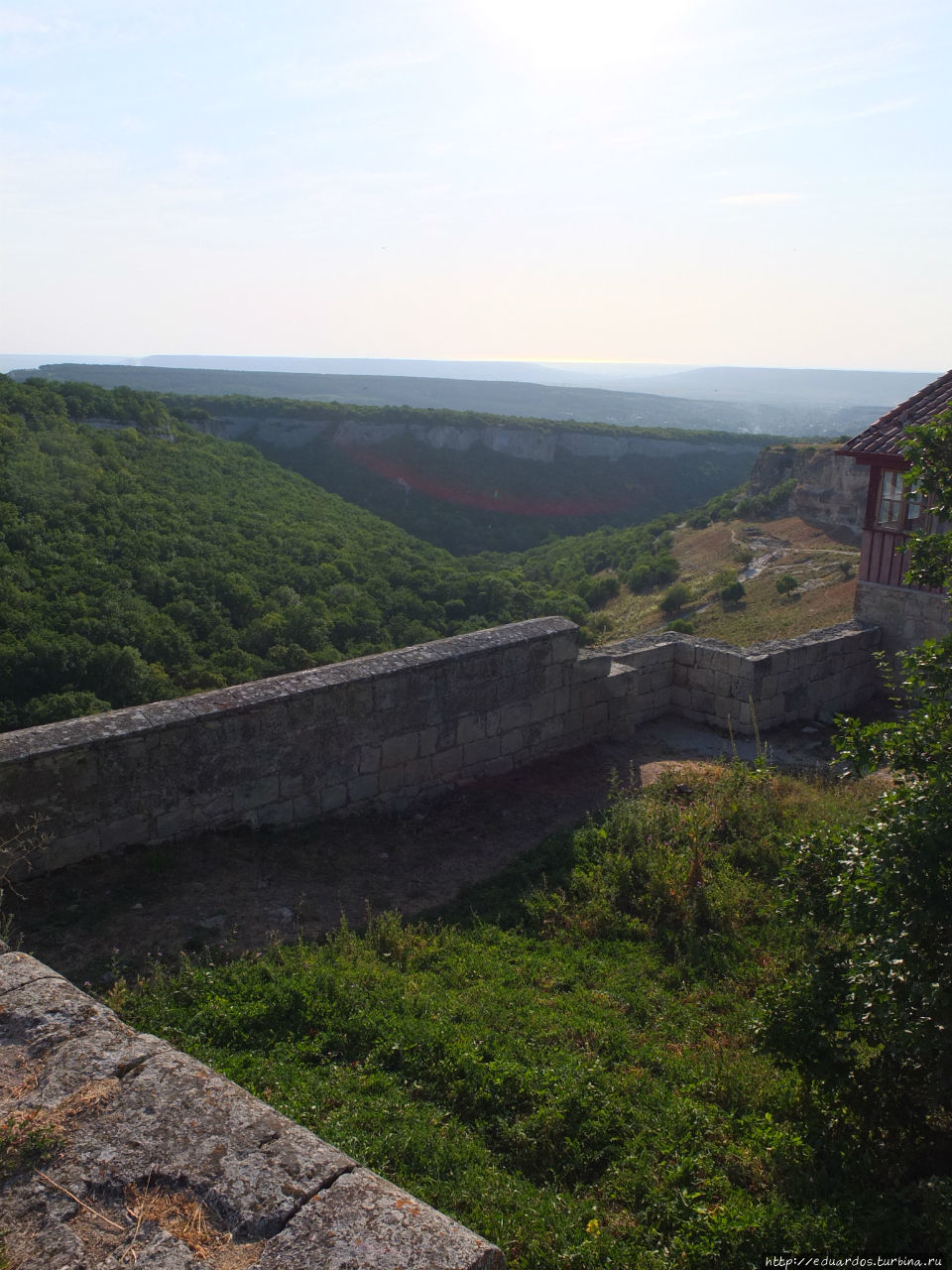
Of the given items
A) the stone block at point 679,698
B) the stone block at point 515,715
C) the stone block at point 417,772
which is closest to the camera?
the stone block at point 417,772

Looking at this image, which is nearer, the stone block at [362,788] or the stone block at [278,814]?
the stone block at [278,814]

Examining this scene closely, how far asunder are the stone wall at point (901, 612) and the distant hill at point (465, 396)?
110084 mm

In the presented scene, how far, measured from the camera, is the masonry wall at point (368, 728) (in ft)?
17.9

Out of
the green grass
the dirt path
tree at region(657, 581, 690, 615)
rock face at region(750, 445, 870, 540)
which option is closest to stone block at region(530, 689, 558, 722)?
the dirt path

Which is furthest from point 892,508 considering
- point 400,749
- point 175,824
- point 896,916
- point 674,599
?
point 674,599

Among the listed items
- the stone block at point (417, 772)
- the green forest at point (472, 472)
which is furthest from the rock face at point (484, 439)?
the stone block at point (417, 772)

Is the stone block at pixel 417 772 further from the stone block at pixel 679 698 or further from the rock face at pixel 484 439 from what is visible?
the rock face at pixel 484 439

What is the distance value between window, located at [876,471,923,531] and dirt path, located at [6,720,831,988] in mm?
5451

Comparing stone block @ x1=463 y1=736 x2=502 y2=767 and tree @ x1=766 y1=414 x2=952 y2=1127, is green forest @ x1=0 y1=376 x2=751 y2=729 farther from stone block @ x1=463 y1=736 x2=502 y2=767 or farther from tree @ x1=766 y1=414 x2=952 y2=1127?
tree @ x1=766 y1=414 x2=952 y2=1127

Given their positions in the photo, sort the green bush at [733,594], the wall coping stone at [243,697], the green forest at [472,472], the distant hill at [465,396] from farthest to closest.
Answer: the distant hill at [465,396] < the green forest at [472,472] < the green bush at [733,594] < the wall coping stone at [243,697]

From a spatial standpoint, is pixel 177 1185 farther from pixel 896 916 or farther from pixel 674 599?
pixel 674 599

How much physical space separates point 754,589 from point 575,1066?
25.0 metres

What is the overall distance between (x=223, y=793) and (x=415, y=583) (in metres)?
24.1

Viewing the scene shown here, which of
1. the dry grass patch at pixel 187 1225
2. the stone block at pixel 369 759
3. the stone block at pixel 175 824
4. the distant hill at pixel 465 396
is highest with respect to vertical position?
the distant hill at pixel 465 396
